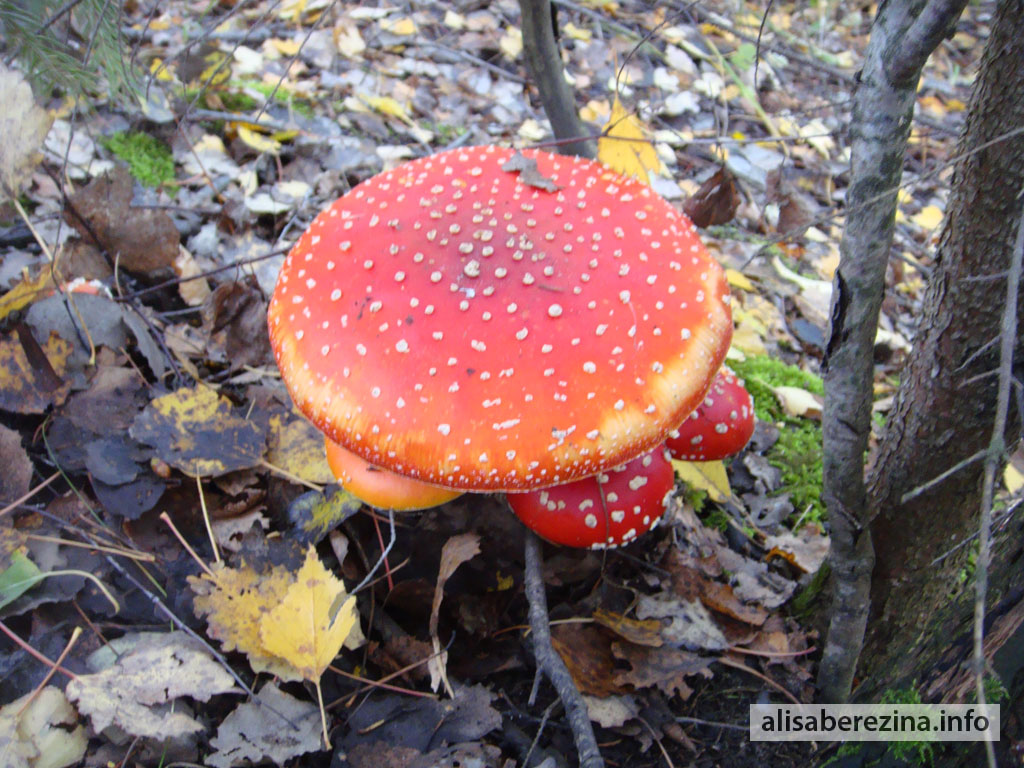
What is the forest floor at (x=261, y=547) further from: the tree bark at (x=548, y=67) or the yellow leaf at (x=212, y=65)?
the tree bark at (x=548, y=67)

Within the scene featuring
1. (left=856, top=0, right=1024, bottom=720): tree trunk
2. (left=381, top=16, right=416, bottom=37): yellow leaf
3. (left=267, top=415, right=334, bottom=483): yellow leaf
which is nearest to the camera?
(left=856, top=0, right=1024, bottom=720): tree trunk

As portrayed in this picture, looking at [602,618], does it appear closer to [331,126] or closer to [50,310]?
[50,310]

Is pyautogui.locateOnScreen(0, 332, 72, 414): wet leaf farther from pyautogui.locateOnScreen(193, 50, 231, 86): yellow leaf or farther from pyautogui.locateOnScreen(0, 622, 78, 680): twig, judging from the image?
pyautogui.locateOnScreen(193, 50, 231, 86): yellow leaf

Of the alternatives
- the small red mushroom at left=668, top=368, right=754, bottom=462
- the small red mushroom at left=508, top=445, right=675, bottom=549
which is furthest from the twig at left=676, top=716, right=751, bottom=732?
the small red mushroom at left=668, top=368, right=754, bottom=462

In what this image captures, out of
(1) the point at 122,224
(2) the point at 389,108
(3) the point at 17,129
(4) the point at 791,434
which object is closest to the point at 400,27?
(2) the point at 389,108

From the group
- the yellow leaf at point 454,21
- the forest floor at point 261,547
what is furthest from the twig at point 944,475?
the yellow leaf at point 454,21

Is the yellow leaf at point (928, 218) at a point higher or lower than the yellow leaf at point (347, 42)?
lower

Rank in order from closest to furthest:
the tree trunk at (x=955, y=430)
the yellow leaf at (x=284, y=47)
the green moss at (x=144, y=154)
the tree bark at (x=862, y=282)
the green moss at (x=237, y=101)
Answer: the tree bark at (x=862, y=282) < the tree trunk at (x=955, y=430) < the green moss at (x=144, y=154) < the green moss at (x=237, y=101) < the yellow leaf at (x=284, y=47)
